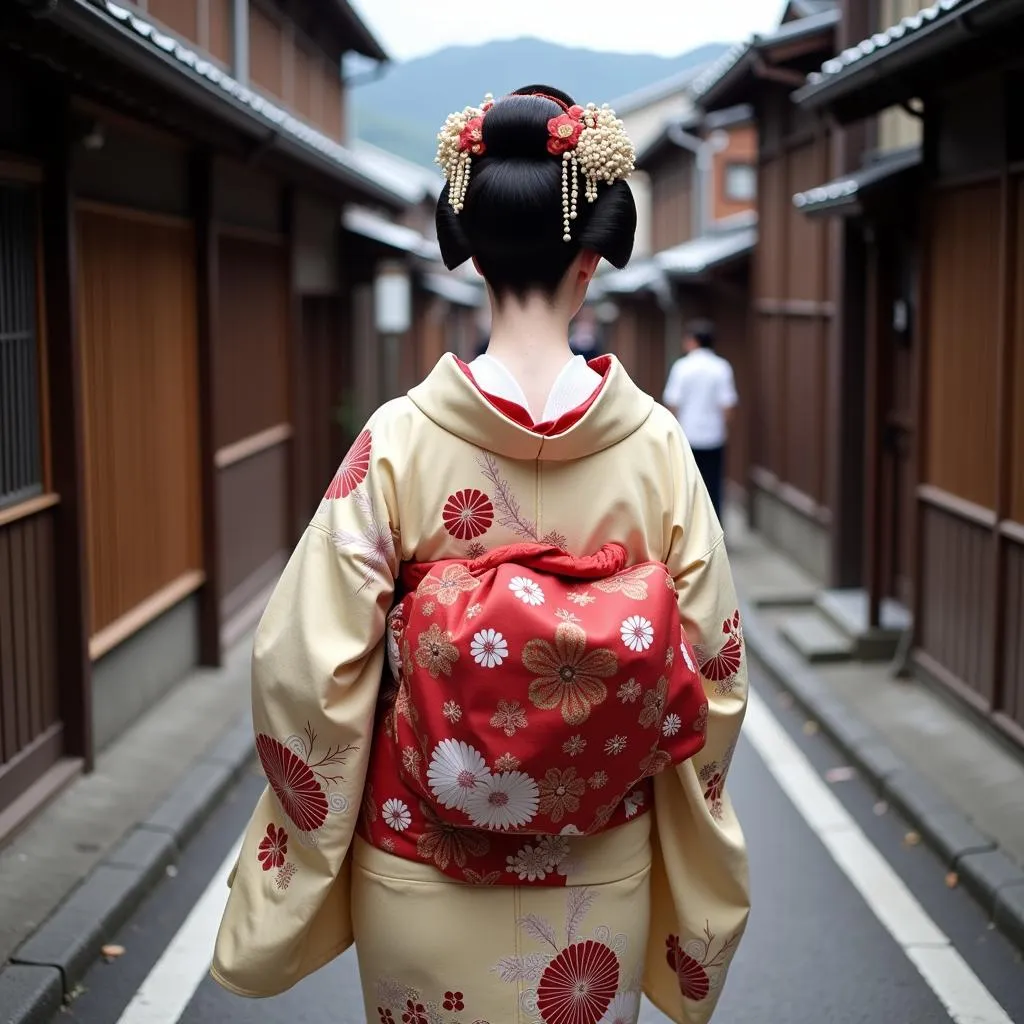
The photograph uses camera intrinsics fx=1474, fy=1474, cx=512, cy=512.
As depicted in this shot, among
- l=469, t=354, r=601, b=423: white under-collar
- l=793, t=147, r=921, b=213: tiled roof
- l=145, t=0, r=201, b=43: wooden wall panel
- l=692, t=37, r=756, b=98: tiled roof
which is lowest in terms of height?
l=469, t=354, r=601, b=423: white under-collar

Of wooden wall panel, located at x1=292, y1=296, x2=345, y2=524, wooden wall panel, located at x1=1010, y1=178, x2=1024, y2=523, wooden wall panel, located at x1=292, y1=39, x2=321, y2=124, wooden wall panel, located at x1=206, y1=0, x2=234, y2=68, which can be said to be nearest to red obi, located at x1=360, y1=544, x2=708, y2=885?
wooden wall panel, located at x1=1010, y1=178, x2=1024, y2=523

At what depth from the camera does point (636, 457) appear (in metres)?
2.81

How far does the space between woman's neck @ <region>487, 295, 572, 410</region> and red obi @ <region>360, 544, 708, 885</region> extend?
1.11ft

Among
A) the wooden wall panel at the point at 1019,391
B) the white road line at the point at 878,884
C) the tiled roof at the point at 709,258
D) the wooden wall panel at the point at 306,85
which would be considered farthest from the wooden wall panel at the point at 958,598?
the wooden wall panel at the point at 306,85

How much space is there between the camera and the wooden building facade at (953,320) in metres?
7.06

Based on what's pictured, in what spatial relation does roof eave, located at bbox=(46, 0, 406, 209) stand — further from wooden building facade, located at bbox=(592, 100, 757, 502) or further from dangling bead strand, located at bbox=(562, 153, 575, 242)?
wooden building facade, located at bbox=(592, 100, 757, 502)

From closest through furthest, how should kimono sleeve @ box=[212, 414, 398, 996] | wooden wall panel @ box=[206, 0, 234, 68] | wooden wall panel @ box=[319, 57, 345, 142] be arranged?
kimono sleeve @ box=[212, 414, 398, 996] → wooden wall panel @ box=[206, 0, 234, 68] → wooden wall panel @ box=[319, 57, 345, 142]

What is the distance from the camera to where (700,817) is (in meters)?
2.97

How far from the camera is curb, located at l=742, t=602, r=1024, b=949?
5.43 meters

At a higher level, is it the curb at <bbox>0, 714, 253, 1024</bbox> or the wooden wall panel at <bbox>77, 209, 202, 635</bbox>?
the wooden wall panel at <bbox>77, 209, 202, 635</bbox>

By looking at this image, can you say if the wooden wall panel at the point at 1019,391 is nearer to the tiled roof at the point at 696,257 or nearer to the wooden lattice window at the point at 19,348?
the wooden lattice window at the point at 19,348

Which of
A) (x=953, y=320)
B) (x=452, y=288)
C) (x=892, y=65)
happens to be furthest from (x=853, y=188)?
(x=452, y=288)

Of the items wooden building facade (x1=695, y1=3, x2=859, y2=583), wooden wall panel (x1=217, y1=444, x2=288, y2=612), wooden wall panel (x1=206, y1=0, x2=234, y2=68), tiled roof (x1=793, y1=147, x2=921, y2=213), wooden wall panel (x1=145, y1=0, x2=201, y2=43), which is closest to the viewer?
tiled roof (x1=793, y1=147, x2=921, y2=213)

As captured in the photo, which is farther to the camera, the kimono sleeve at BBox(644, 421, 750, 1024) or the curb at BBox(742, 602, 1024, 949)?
the curb at BBox(742, 602, 1024, 949)
